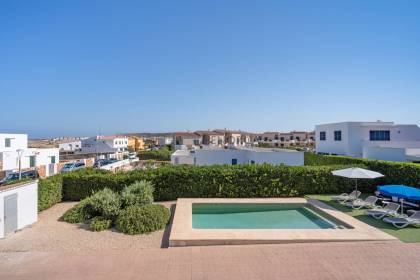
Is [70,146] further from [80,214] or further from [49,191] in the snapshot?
[80,214]

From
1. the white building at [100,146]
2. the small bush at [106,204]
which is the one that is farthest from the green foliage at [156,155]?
the small bush at [106,204]

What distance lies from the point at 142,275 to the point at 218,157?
70.2 ft

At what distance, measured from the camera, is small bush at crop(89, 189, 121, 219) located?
1079 centimetres

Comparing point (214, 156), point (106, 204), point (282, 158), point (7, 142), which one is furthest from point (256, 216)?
point (7, 142)

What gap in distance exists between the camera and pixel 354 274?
6723mm

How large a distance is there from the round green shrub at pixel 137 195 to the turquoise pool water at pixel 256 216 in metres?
2.39

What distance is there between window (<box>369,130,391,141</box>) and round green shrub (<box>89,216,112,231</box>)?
97.8ft

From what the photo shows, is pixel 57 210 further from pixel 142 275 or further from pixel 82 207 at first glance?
pixel 142 275

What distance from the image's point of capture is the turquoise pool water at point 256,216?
36.7 ft

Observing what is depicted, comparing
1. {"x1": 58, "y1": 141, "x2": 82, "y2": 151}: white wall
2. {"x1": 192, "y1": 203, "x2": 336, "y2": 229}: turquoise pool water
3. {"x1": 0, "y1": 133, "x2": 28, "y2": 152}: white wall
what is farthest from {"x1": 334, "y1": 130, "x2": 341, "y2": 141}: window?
{"x1": 58, "y1": 141, "x2": 82, "y2": 151}: white wall

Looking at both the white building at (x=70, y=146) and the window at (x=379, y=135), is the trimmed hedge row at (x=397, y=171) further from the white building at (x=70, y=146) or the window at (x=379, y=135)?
the white building at (x=70, y=146)

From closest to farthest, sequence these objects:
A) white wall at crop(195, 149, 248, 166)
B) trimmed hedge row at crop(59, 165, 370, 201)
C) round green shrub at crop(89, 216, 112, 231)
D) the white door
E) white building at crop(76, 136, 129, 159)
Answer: the white door → round green shrub at crop(89, 216, 112, 231) → trimmed hedge row at crop(59, 165, 370, 201) → white wall at crop(195, 149, 248, 166) → white building at crop(76, 136, 129, 159)

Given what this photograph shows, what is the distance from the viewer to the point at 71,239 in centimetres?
916

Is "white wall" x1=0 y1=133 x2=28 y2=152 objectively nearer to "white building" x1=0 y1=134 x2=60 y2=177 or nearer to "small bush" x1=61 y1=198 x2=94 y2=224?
"white building" x1=0 y1=134 x2=60 y2=177
